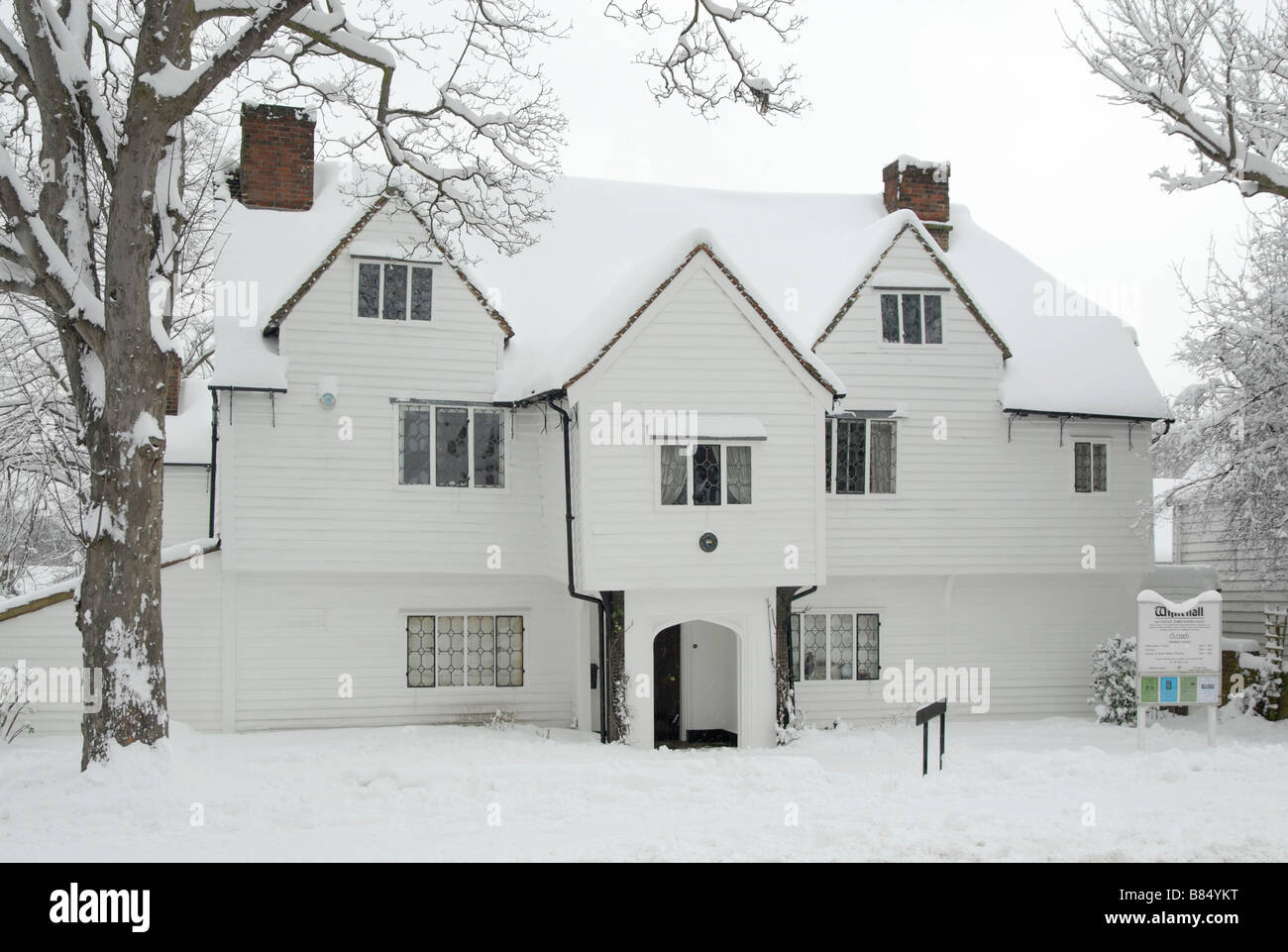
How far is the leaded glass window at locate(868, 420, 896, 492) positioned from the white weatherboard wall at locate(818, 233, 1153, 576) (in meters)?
0.18

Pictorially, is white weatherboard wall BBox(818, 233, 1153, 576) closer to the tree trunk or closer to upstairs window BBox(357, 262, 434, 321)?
upstairs window BBox(357, 262, 434, 321)

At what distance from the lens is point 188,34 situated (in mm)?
14062

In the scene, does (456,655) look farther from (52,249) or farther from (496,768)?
(52,249)

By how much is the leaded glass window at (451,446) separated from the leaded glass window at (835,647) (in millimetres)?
6373

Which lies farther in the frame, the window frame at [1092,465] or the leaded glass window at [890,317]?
the window frame at [1092,465]

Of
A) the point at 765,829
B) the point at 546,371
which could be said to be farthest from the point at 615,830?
the point at 546,371

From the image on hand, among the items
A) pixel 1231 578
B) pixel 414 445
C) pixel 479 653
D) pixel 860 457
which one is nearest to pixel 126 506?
pixel 414 445

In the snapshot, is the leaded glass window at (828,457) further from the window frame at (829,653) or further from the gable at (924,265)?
the window frame at (829,653)

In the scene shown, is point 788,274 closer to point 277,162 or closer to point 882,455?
point 882,455

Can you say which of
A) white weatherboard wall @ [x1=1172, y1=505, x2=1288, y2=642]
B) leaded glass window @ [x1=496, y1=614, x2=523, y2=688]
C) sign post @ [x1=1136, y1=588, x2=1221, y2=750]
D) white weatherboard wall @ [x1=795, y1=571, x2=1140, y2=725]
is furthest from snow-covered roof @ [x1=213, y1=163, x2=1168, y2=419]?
sign post @ [x1=1136, y1=588, x2=1221, y2=750]

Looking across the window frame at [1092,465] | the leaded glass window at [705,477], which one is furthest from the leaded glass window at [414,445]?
the window frame at [1092,465]

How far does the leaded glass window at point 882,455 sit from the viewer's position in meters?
21.3

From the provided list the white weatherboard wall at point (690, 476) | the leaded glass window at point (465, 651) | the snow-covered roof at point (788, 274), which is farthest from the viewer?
the snow-covered roof at point (788, 274)

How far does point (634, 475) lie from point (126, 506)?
24.1ft
